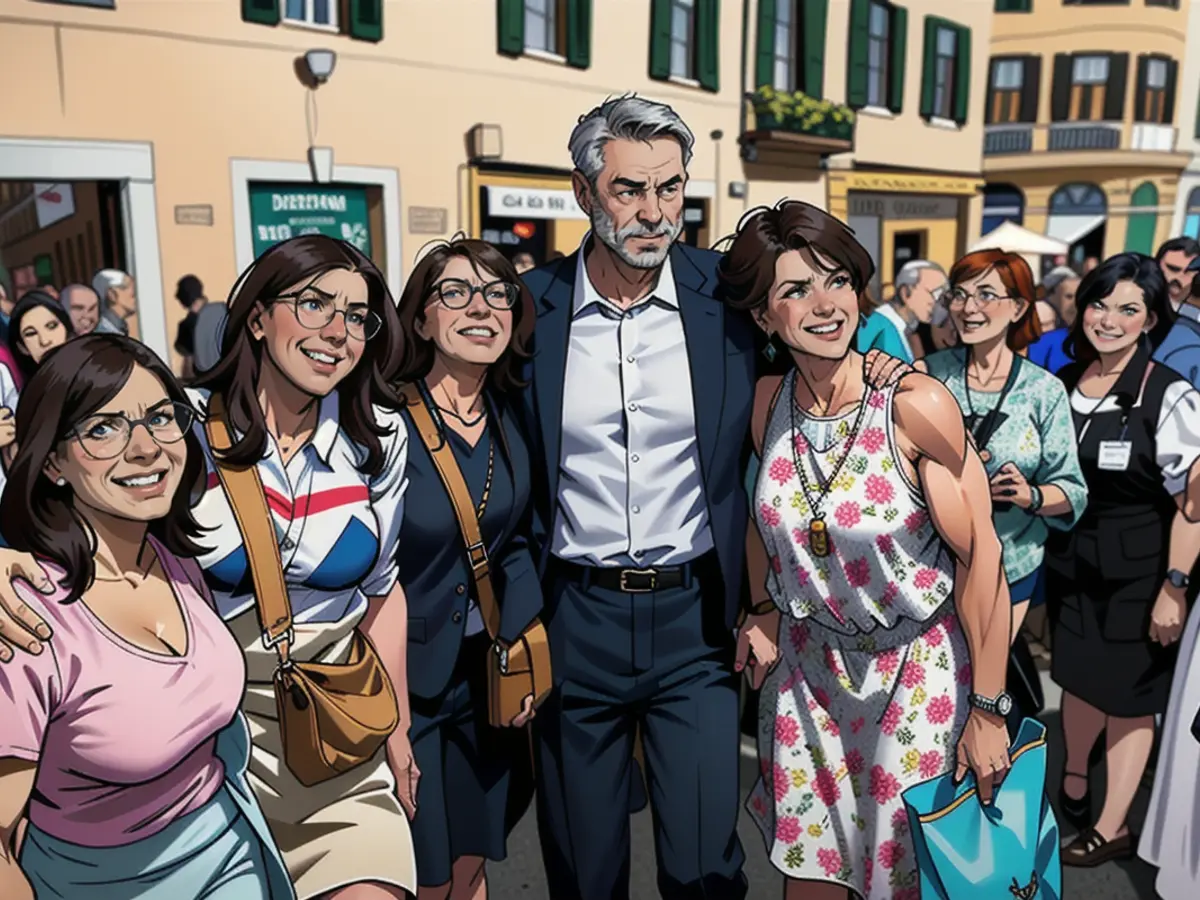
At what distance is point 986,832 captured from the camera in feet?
7.37

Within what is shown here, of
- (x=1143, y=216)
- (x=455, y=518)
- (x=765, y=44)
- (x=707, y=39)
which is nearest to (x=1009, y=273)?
(x=455, y=518)

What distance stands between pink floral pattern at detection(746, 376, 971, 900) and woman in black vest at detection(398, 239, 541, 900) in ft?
2.11

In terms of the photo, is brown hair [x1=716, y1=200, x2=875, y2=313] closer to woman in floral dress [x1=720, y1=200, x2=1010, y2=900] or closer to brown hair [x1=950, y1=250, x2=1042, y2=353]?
woman in floral dress [x1=720, y1=200, x2=1010, y2=900]

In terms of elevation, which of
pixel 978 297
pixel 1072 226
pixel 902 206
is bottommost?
pixel 978 297

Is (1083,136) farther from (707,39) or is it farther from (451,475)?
(451,475)

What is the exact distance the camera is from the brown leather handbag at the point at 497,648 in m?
2.26

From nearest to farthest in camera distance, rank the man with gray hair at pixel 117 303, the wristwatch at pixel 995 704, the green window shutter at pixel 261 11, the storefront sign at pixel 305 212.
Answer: the wristwatch at pixel 995 704 → the man with gray hair at pixel 117 303 → the green window shutter at pixel 261 11 → the storefront sign at pixel 305 212

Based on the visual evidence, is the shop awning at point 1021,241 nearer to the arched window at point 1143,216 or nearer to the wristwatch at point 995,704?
the wristwatch at point 995,704

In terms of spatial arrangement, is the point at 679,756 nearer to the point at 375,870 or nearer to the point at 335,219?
the point at 375,870

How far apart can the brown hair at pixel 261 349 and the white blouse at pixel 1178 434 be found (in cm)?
229

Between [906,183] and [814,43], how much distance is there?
3868mm

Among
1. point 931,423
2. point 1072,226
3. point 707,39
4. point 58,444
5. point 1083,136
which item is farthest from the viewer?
point 1072,226

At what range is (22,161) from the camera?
8.30m

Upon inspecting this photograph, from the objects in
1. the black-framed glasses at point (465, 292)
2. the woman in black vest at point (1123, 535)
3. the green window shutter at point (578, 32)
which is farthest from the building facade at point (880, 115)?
the black-framed glasses at point (465, 292)
